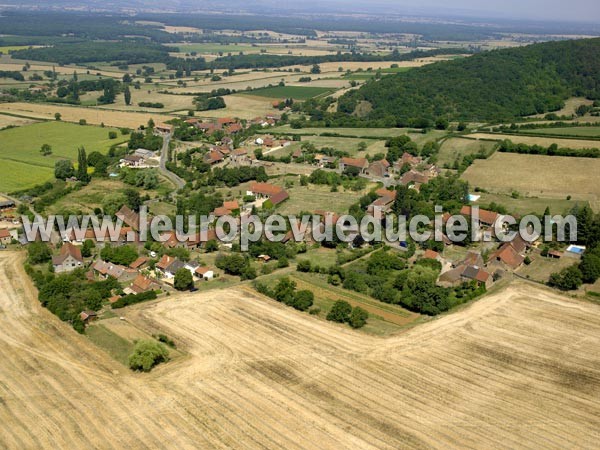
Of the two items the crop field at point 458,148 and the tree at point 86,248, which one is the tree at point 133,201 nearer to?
the tree at point 86,248

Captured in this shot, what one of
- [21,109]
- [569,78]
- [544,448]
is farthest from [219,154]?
[569,78]

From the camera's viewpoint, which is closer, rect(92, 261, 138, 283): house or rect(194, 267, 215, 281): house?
rect(194, 267, 215, 281): house

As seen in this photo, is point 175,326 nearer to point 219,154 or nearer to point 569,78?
point 219,154

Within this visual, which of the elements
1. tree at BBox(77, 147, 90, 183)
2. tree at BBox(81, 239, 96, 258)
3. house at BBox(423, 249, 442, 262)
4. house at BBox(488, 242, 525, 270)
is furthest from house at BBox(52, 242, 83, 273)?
house at BBox(488, 242, 525, 270)

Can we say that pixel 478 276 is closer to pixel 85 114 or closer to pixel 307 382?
pixel 307 382

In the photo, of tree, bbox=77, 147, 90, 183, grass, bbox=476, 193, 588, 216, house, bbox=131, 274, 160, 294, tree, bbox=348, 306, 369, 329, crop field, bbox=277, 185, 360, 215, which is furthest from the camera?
tree, bbox=77, 147, 90, 183

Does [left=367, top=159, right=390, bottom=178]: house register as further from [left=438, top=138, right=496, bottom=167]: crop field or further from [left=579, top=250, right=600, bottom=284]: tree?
[left=579, top=250, right=600, bottom=284]: tree

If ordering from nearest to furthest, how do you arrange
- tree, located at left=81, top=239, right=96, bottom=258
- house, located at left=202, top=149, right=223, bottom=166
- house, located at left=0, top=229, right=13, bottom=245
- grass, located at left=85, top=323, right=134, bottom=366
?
grass, located at left=85, top=323, right=134, bottom=366 < tree, located at left=81, top=239, right=96, bottom=258 < house, located at left=0, top=229, right=13, bottom=245 < house, located at left=202, top=149, right=223, bottom=166

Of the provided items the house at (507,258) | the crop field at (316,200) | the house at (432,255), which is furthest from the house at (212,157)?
the house at (507,258)
